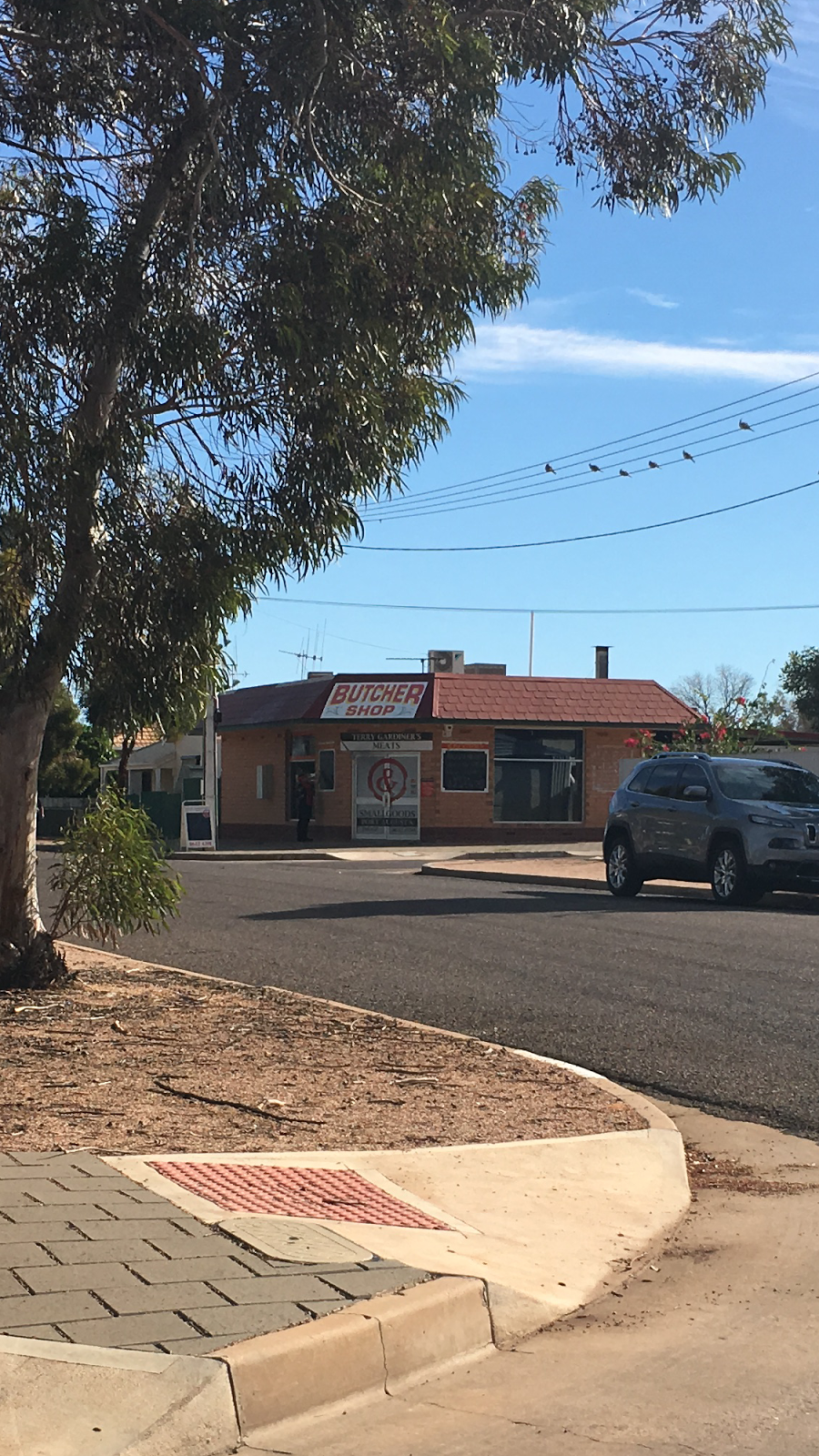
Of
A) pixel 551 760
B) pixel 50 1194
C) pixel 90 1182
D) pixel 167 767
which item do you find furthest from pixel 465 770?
pixel 50 1194

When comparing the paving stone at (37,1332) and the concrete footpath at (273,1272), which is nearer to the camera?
the concrete footpath at (273,1272)

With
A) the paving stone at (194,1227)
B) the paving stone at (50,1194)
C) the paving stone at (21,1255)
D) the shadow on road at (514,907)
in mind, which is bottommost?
the paving stone at (194,1227)

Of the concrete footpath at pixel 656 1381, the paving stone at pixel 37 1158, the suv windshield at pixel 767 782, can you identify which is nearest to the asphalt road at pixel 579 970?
the suv windshield at pixel 767 782

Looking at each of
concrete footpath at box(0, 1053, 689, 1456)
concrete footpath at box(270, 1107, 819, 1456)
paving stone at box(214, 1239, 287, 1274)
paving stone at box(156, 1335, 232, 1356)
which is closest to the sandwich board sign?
concrete footpath at box(0, 1053, 689, 1456)

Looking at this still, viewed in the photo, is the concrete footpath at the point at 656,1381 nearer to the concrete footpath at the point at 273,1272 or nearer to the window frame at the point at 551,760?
the concrete footpath at the point at 273,1272

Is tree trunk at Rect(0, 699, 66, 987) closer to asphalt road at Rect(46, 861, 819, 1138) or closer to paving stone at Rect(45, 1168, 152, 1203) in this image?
asphalt road at Rect(46, 861, 819, 1138)

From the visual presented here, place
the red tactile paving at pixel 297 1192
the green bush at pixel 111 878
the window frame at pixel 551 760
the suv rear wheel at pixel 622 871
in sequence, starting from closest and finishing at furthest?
the red tactile paving at pixel 297 1192
the green bush at pixel 111 878
the suv rear wheel at pixel 622 871
the window frame at pixel 551 760

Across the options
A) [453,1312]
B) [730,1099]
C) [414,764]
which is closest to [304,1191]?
[453,1312]

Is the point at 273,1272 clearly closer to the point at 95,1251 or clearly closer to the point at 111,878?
the point at 95,1251

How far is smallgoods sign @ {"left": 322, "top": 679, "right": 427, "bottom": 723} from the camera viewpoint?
1655 inches

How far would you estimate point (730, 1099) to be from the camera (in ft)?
27.1

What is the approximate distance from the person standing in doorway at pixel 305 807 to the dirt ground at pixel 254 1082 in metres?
32.8

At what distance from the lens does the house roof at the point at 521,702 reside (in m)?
42.2

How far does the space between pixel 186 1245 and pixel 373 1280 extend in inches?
26.4
